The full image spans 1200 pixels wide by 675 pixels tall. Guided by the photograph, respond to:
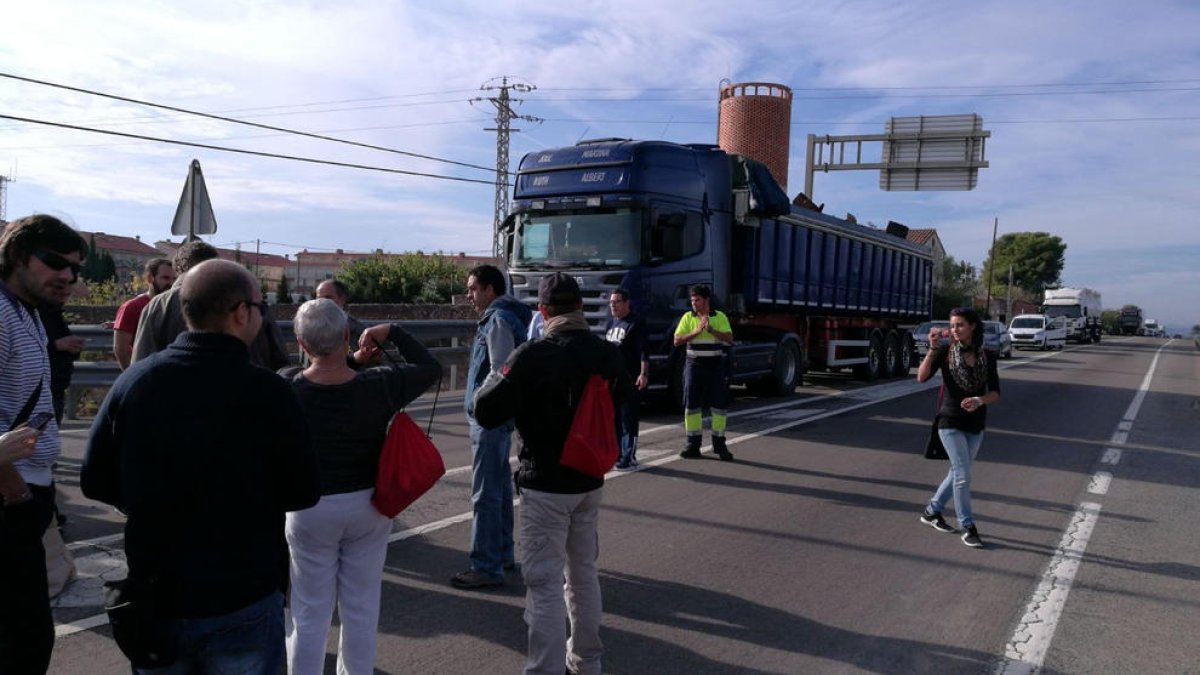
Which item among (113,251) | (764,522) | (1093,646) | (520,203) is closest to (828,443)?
(764,522)

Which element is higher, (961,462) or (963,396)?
(963,396)

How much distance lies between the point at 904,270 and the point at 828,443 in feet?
39.7

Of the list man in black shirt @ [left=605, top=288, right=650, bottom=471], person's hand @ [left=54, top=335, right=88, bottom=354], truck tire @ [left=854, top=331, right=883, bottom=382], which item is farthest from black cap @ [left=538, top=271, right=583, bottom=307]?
truck tire @ [left=854, top=331, right=883, bottom=382]

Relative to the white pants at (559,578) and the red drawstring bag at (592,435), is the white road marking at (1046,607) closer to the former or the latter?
the white pants at (559,578)

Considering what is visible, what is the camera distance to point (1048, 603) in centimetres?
525

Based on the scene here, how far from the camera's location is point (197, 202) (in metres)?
11.3

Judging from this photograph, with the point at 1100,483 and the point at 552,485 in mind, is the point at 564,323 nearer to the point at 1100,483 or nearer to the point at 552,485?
the point at 552,485

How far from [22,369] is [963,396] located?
18.9 ft

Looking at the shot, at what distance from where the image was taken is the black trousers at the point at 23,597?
2707mm

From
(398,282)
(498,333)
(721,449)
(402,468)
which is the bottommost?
(721,449)

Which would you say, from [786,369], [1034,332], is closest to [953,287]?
[1034,332]

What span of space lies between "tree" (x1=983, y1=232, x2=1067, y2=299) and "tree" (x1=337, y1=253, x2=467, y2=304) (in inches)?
3009

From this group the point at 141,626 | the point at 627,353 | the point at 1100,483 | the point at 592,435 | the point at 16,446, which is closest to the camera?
the point at 141,626

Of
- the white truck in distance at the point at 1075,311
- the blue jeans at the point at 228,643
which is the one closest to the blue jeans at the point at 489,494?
the blue jeans at the point at 228,643
